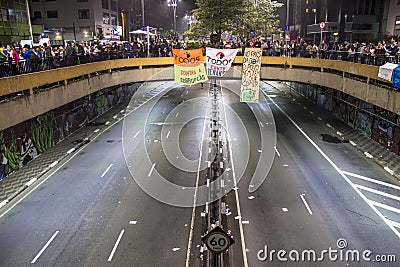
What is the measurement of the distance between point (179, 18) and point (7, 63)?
117081 mm

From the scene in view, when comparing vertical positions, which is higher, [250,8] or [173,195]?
[250,8]

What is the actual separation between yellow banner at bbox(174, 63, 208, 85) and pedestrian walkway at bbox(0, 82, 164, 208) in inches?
357

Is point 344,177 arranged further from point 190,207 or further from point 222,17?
point 222,17

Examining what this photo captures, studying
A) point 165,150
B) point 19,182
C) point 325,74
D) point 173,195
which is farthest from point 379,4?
point 19,182

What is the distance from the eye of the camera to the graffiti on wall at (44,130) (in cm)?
2175

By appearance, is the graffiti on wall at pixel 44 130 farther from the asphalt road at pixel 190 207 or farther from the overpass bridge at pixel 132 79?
the asphalt road at pixel 190 207

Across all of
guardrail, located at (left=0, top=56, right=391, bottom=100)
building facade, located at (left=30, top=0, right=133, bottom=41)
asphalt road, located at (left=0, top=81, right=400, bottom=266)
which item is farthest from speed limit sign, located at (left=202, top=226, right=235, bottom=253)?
building facade, located at (left=30, top=0, right=133, bottom=41)

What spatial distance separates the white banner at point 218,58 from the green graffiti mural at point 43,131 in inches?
471

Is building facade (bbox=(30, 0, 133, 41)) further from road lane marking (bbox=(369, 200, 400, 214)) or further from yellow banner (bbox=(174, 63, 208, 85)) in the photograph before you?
road lane marking (bbox=(369, 200, 400, 214))

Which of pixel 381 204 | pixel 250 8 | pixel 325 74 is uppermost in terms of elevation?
pixel 250 8

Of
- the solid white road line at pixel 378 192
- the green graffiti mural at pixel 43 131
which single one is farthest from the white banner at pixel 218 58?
the green graffiti mural at pixel 43 131

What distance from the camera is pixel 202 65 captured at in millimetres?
25547

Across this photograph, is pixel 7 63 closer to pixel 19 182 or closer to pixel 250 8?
pixel 19 182

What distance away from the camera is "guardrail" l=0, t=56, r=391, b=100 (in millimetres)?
20172
